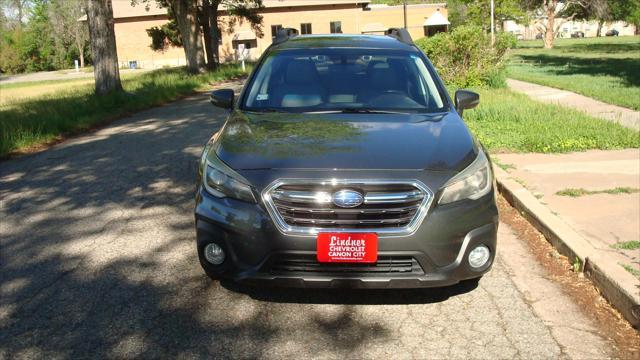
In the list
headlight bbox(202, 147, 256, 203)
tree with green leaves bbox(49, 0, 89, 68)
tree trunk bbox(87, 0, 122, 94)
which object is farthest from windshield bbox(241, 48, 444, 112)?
tree with green leaves bbox(49, 0, 89, 68)

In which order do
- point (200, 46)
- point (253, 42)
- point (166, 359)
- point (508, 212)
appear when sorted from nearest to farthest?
point (166, 359) < point (508, 212) < point (200, 46) < point (253, 42)

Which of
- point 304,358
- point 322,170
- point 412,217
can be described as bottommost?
point 304,358

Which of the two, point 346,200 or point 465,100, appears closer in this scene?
point 346,200

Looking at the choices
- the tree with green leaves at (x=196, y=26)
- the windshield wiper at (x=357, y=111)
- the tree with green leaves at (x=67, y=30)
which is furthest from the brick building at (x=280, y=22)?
the windshield wiper at (x=357, y=111)

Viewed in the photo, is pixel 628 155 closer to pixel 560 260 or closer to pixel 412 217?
pixel 560 260

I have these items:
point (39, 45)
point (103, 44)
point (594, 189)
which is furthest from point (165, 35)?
point (39, 45)

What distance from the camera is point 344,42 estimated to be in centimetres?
559

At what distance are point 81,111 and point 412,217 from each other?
1180cm

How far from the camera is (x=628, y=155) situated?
7766 millimetres

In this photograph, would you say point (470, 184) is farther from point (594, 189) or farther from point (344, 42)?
point (594, 189)

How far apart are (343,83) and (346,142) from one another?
1256 mm

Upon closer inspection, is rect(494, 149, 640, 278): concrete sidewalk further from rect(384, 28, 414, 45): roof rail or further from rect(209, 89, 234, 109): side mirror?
rect(209, 89, 234, 109): side mirror

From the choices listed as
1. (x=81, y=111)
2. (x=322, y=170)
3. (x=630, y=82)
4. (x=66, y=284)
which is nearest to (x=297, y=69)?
(x=322, y=170)

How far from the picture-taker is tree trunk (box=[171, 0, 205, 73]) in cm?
2653
